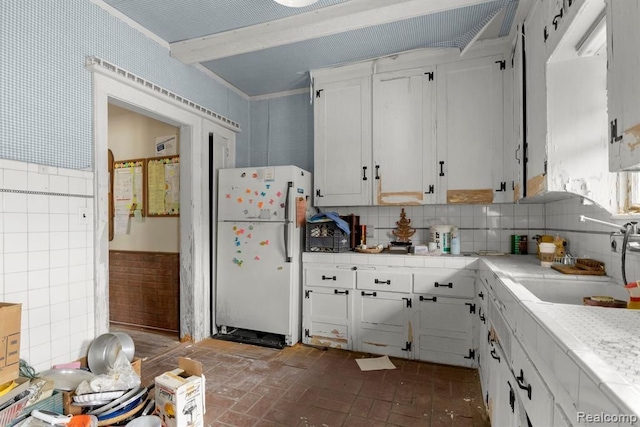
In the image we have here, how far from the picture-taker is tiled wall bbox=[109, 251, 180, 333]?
344cm

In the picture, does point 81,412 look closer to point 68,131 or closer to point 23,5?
point 68,131

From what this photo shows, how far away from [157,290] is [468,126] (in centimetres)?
348

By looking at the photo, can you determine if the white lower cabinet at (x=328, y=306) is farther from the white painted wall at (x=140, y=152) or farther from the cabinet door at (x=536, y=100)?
the cabinet door at (x=536, y=100)

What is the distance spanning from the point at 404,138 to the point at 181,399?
2.60 meters

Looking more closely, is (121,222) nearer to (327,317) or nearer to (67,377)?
(67,377)

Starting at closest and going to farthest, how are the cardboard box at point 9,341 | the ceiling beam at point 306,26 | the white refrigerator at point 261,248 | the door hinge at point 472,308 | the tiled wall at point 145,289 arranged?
the cardboard box at point 9,341
the ceiling beam at point 306,26
the door hinge at point 472,308
the white refrigerator at point 261,248
the tiled wall at point 145,289

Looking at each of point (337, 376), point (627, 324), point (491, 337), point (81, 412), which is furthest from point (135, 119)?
point (627, 324)

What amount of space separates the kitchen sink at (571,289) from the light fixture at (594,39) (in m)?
1.13

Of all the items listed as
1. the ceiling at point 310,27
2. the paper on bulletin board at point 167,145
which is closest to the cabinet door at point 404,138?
the ceiling at point 310,27

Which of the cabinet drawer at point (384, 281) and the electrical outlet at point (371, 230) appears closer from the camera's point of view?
the cabinet drawer at point (384, 281)

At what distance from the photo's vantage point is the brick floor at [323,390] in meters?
1.98

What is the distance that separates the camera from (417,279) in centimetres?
278

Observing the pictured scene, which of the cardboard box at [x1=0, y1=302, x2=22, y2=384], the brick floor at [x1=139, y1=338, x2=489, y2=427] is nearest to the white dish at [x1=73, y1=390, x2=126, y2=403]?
the cardboard box at [x1=0, y1=302, x2=22, y2=384]

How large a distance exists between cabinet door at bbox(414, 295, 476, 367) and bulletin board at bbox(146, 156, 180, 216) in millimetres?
2624
